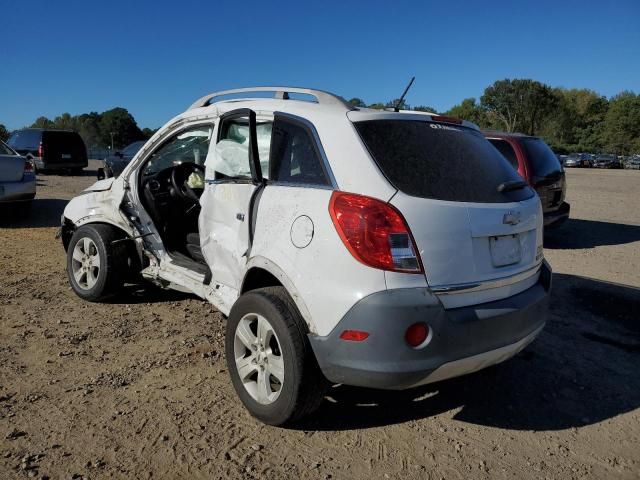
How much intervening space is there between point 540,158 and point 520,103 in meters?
78.9

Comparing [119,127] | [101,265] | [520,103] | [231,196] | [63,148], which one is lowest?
[101,265]

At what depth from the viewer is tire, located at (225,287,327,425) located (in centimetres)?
261

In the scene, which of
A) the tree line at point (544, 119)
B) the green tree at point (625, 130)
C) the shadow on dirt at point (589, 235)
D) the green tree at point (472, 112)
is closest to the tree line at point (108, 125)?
the tree line at point (544, 119)

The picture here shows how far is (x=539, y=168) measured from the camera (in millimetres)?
8109

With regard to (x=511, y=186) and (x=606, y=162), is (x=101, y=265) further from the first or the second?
(x=606, y=162)

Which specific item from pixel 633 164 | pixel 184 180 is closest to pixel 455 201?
pixel 184 180

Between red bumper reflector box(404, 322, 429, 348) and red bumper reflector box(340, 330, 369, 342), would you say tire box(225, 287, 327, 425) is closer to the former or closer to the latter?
red bumper reflector box(340, 330, 369, 342)

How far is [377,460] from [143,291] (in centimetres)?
339

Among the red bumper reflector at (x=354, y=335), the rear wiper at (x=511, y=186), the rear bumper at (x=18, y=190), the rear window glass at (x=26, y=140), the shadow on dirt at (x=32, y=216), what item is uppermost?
the rear window glass at (x=26, y=140)

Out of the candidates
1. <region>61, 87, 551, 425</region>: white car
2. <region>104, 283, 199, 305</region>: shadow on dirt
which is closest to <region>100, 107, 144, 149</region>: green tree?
<region>104, 283, 199, 305</region>: shadow on dirt

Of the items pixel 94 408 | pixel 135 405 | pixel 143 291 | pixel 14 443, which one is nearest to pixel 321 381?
pixel 135 405

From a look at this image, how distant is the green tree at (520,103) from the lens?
79.4 meters

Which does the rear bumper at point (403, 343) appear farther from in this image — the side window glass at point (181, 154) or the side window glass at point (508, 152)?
the side window glass at point (508, 152)

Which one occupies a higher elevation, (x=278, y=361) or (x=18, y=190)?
(x=18, y=190)
